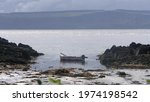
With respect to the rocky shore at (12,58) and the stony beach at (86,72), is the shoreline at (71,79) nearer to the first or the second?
the stony beach at (86,72)

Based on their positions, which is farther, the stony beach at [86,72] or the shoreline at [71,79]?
the stony beach at [86,72]

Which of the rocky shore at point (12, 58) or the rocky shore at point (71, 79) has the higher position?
the rocky shore at point (12, 58)

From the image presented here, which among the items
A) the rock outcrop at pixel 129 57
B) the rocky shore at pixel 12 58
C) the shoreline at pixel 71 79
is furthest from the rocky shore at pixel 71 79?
the rocky shore at pixel 12 58

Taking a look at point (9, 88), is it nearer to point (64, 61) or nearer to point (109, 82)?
point (109, 82)

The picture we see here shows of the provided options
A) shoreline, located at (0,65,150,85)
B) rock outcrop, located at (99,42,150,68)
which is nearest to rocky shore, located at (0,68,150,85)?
shoreline, located at (0,65,150,85)

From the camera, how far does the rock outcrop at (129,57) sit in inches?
2240

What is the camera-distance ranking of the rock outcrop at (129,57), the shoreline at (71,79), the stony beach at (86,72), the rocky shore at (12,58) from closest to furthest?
the shoreline at (71,79)
the stony beach at (86,72)
the rocky shore at (12,58)
the rock outcrop at (129,57)

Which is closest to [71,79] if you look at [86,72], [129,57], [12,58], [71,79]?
[71,79]

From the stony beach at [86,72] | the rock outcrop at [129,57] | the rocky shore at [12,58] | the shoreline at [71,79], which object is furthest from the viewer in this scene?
Answer: the rock outcrop at [129,57]

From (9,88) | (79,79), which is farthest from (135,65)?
(9,88)

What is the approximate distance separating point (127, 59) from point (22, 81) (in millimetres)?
25058

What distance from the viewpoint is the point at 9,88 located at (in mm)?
19766

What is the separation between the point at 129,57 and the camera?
6116 centimetres

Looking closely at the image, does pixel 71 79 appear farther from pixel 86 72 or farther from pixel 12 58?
pixel 12 58
